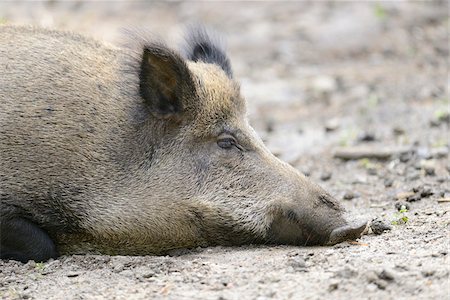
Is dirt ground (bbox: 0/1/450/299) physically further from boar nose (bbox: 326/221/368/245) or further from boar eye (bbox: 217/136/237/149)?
boar eye (bbox: 217/136/237/149)

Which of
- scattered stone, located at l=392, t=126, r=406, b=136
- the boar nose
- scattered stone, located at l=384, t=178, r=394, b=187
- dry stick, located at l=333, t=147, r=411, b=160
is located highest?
scattered stone, located at l=392, t=126, r=406, b=136

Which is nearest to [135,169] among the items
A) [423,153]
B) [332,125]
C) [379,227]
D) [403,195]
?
[379,227]

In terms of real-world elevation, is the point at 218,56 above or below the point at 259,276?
above

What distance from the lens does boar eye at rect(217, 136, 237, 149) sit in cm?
616

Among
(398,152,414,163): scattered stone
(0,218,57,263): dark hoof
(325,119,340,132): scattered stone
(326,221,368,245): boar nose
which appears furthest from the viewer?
(325,119,340,132): scattered stone

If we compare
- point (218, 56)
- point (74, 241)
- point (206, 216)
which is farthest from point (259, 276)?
point (218, 56)

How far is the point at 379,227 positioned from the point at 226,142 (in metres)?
1.24

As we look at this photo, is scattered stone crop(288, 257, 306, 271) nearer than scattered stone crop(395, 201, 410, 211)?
Yes

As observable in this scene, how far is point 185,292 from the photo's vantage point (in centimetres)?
483

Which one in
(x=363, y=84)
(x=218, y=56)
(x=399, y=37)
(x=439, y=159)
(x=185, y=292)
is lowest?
(x=185, y=292)

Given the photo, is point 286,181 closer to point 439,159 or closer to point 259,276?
point 259,276

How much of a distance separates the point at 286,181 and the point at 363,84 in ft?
23.5

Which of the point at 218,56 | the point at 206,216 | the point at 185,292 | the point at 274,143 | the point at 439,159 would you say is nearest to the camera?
the point at 185,292

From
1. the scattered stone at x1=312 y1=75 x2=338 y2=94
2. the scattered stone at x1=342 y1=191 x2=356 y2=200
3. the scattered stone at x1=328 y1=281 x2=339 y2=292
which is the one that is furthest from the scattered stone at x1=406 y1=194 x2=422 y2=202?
the scattered stone at x1=312 y1=75 x2=338 y2=94
